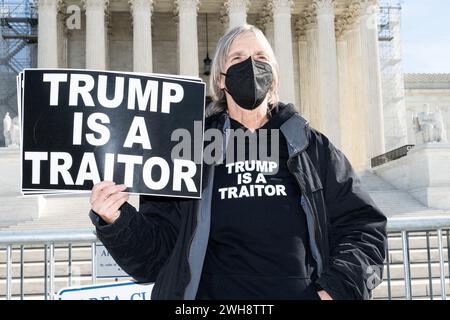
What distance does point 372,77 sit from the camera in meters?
40.4

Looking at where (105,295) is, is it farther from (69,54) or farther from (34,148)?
(69,54)

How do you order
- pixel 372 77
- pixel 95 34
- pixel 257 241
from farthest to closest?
pixel 372 77 < pixel 95 34 < pixel 257 241

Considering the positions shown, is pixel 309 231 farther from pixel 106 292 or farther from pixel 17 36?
pixel 17 36

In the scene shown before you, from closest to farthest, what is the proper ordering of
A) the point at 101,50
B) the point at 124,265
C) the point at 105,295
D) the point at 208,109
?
the point at 124,265 → the point at 208,109 → the point at 105,295 → the point at 101,50

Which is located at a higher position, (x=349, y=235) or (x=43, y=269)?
(x=349, y=235)

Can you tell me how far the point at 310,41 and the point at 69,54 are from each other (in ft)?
55.0

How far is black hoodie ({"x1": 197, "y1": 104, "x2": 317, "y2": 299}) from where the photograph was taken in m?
3.78

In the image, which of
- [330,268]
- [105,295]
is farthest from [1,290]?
[330,268]

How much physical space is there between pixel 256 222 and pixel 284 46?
36758 mm

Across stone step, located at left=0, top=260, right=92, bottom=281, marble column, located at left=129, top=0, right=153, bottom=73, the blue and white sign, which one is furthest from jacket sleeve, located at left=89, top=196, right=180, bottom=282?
marble column, located at left=129, top=0, right=153, bottom=73

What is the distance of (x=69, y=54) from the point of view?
43469 millimetres

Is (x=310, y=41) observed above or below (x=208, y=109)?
above

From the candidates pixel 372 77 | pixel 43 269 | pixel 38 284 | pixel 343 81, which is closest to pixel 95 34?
pixel 343 81

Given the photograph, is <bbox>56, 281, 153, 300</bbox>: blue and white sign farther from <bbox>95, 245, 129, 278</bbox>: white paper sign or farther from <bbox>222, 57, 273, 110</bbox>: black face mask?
<bbox>222, 57, 273, 110</bbox>: black face mask
